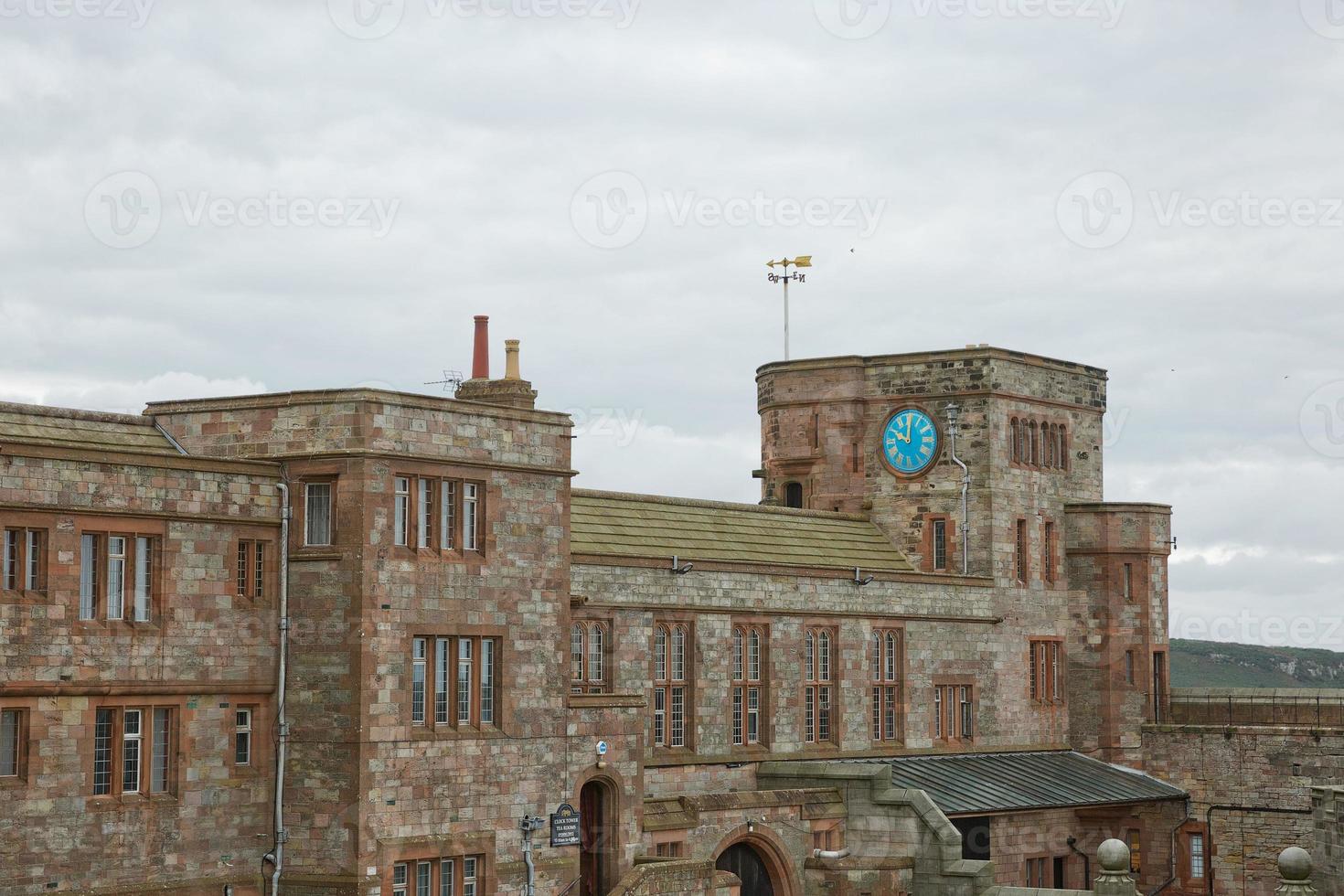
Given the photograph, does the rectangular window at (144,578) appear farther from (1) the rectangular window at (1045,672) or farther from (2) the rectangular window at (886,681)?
(1) the rectangular window at (1045,672)

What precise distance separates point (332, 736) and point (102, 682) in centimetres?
469

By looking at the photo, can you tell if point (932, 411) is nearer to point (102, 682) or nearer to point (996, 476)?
point (996, 476)

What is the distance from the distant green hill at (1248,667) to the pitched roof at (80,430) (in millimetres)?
104056

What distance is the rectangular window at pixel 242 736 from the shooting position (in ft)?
127

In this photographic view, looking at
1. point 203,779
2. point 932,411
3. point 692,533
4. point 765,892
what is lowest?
point 765,892

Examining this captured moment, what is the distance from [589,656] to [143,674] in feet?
45.5

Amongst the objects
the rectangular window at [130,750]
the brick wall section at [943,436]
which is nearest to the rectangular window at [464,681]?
the rectangular window at [130,750]

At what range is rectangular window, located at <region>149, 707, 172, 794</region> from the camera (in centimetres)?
3731

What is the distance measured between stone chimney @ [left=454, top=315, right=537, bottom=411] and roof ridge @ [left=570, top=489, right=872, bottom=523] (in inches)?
110

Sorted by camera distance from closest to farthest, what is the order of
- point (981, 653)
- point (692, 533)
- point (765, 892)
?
point (765, 892) < point (692, 533) < point (981, 653)

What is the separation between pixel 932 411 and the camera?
61.9 m

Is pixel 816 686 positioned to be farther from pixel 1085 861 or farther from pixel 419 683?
pixel 419 683

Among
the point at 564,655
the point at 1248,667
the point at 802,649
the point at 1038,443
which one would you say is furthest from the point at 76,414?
the point at 1248,667

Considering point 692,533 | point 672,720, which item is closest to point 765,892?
point 672,720
